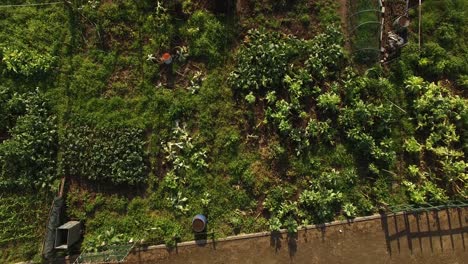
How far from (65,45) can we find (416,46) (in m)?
11.0

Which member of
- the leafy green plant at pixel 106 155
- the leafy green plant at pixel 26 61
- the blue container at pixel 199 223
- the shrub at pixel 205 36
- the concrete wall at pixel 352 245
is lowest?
the concrete wall at pixel 352 245

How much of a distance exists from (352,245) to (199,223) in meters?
4.63

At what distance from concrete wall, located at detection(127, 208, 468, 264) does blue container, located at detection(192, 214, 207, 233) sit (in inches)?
18.3

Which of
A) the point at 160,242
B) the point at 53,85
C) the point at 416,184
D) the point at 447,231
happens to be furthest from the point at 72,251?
the point at 447,231

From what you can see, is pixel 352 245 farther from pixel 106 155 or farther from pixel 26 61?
pixel 26 61

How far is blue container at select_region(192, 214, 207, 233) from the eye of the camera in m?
10.8

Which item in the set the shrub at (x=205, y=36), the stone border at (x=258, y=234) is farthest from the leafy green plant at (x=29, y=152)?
the shrub at (x=205, y=36)

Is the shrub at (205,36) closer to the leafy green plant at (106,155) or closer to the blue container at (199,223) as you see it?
the leafy green plant at (106,155)

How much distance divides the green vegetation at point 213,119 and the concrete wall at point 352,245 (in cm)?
37

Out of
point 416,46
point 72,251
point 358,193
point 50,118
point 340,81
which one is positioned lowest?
point 72,251

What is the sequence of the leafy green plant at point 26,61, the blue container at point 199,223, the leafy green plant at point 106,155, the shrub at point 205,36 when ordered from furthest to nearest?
1. the shrub at point 205,36
2. the leafy green plant at point 26,61
3. the leafy green plant at point 106,155
4. the blue container at point 199,223

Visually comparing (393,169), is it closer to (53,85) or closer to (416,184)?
(416,184)

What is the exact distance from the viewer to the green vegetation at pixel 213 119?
11008mm

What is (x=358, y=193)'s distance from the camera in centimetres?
1128
